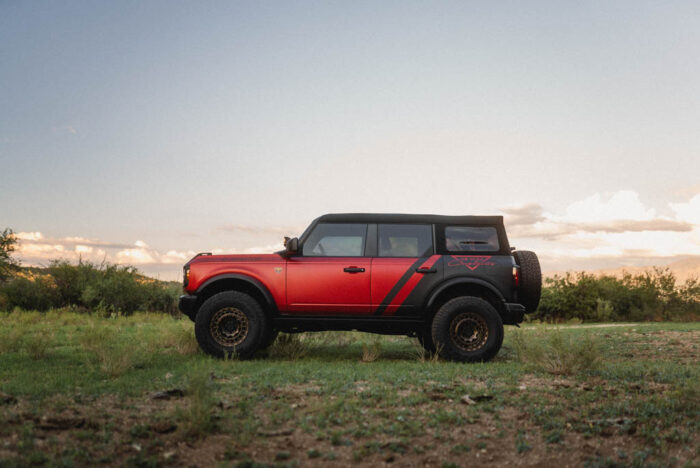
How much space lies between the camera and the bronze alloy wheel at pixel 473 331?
872cm

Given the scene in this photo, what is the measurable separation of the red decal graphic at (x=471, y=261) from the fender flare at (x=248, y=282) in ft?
9.39

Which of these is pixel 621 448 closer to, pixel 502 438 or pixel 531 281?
pixel 502 438

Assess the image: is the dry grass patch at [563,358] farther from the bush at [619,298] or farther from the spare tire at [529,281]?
the bush at [619,298]

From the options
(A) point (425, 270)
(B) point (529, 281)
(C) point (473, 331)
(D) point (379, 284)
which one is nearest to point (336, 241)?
(D) point (379, 284)

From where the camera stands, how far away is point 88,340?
27.2 feet

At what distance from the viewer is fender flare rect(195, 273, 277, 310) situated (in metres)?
8.85

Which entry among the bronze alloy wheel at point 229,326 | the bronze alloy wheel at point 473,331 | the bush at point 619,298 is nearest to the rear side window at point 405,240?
the bronze alloy wheel at point 473,331

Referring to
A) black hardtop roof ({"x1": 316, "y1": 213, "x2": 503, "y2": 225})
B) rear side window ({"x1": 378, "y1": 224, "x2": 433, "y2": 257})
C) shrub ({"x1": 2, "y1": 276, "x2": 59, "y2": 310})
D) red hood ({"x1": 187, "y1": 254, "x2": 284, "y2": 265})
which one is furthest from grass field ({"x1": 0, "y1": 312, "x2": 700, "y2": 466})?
shrub ({"x1": 2, "y1": 276, "x2": 59, "y2": 310})

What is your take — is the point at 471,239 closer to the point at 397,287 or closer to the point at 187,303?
the point at 397,287

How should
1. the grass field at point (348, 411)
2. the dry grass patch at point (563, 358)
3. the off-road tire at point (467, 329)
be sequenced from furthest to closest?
the off-road tire at point (467, 329), the dry grass patch at point (563, 358), the grass field at point (348, 411)

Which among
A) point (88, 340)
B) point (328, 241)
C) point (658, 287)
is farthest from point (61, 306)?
point (658, 287)

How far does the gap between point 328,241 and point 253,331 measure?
1828mm

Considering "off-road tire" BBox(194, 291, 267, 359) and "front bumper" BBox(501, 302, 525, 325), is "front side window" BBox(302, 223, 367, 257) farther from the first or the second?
"front bumper" BBox(501, 302, 525, 325)

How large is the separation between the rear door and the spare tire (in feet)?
4.24
